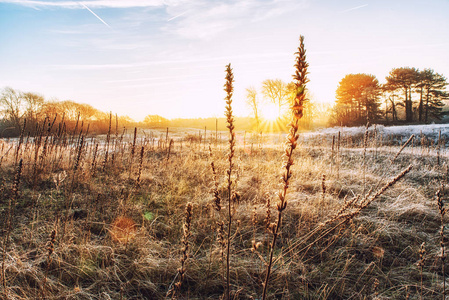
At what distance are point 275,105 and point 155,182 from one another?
151ft

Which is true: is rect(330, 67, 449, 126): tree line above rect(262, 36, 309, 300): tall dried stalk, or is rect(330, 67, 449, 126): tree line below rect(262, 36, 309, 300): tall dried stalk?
above

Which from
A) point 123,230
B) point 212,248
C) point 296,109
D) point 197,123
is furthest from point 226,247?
point 197,123

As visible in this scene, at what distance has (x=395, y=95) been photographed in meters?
36.2

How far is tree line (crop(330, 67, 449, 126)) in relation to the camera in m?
34.1

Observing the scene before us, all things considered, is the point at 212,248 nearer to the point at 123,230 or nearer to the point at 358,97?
the point at 123,230

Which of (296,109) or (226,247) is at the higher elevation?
(296,109)

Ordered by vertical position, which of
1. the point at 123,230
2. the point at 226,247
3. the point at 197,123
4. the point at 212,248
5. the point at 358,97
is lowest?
the point at 212,248

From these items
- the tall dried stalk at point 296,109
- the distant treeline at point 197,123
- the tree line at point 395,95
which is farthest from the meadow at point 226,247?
the distant treeline at point 197,123

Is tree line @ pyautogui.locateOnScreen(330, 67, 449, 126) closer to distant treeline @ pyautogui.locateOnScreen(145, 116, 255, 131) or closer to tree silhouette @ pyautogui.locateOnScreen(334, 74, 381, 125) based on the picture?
tree silhouette @ pyautogui.locateOnScreen(334, 74, 381, 125)

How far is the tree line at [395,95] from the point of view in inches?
1342

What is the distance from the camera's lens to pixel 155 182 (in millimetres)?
6160

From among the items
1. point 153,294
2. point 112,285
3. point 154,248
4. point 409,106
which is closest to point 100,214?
point 154,248

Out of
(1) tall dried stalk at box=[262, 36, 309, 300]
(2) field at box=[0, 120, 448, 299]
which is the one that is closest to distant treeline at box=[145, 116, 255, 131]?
(2) field at box=[0, 120, 448, 299]

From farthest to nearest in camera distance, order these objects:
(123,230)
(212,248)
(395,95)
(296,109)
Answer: (395,95), (123,230), (212,248), (296,109)
